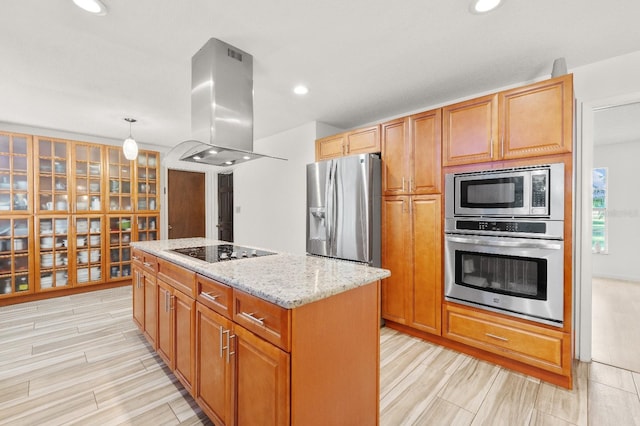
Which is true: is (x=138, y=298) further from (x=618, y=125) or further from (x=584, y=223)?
(x=618, y=125)

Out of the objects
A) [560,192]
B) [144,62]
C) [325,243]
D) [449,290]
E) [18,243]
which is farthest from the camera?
[18,243]

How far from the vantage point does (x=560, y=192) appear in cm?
198

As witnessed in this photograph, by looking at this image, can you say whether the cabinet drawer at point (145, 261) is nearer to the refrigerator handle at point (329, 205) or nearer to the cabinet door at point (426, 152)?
the refrigerator handle at point (329, 205)

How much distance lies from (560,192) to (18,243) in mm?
6077

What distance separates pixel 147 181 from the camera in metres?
4.96

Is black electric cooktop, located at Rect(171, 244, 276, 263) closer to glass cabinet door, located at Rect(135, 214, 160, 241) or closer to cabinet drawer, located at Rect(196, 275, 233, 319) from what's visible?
cabinet drawer, located at Rect(196, 275, 233, 319)

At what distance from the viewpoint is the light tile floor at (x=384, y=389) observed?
1.75 meters

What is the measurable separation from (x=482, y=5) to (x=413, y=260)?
198 centimetres

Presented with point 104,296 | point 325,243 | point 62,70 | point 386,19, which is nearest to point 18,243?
point 104,296

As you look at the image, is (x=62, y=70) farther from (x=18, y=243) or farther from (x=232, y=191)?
(x=232, y=191)

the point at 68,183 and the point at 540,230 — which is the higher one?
the point at 68,183

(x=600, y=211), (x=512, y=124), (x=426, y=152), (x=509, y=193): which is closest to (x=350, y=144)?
(x=426, y=152)

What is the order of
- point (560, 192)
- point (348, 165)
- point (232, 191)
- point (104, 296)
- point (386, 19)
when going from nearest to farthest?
1. point (386, 19)
2. point (560, 192)
3. point (348, 165)
4. point (104, 296)
5. point (232, 191)

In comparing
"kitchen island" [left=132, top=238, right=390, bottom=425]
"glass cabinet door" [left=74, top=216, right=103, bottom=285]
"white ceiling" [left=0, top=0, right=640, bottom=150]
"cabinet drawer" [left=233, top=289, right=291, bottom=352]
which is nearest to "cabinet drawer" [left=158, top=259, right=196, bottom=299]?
"kitchen island" [left=132, top=238, right=390, bottom=425]
